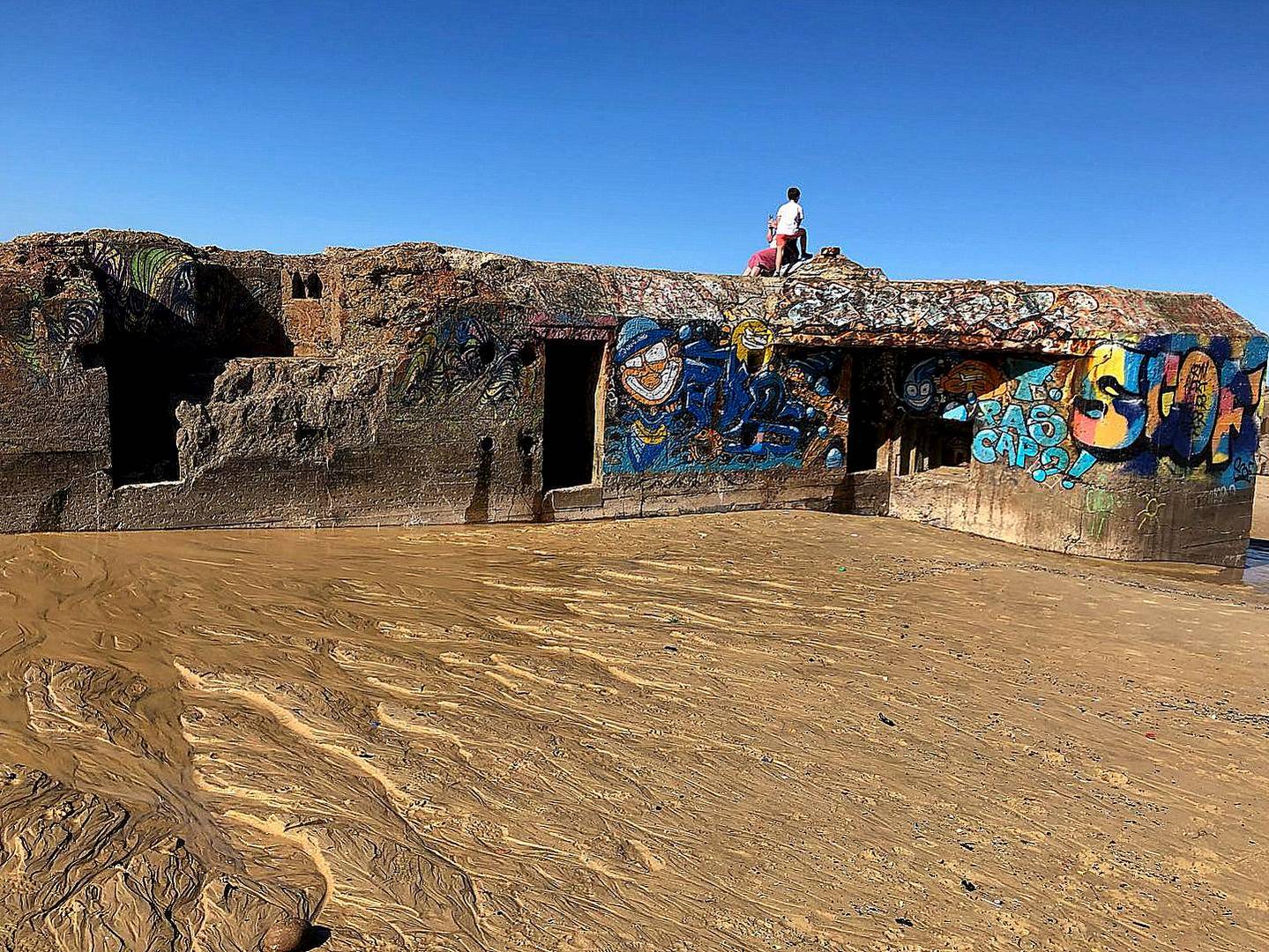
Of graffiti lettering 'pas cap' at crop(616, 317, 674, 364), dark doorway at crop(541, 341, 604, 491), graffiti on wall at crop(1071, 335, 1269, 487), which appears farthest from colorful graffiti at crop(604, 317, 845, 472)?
graffiti on wall at crop(1071, 335, 1269, 487)

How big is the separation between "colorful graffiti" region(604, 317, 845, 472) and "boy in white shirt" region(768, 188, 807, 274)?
6.41 ft

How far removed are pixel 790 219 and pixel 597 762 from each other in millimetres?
9197

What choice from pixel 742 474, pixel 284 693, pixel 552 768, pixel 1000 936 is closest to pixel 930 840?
pixel 1000 936

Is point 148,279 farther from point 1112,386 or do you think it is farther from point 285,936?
point 1112,386

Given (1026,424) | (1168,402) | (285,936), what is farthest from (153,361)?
(1168,402)

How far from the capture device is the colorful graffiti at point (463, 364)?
7953mm

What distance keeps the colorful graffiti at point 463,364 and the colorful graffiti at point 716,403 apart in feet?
3.81

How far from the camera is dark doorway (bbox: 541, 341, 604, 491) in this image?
31.7 ft

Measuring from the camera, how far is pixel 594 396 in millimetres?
9281

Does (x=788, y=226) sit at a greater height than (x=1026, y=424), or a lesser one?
greater

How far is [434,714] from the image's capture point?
4023 mm

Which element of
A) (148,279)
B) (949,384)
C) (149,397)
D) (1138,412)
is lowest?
(149,397)

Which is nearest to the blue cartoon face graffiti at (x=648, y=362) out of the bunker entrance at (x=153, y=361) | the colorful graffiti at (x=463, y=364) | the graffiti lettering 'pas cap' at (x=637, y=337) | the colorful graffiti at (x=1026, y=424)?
the graffiti lettering 'pas cap' at (x=637, y=337)

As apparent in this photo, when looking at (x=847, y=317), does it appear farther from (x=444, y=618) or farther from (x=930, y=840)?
(x=930, y=840)
